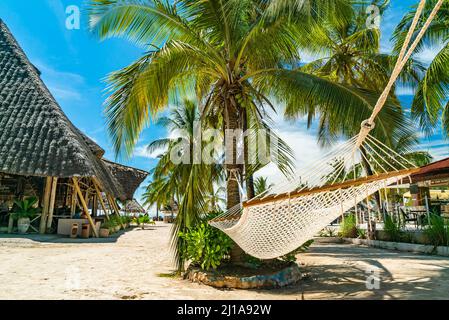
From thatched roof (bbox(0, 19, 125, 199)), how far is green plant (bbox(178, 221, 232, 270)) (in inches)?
169

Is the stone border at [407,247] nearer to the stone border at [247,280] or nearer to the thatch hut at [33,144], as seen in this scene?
the stone border at [247,280]

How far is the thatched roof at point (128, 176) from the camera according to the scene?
14.2m

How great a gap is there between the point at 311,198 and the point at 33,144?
7190 mm

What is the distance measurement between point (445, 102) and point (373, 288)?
4608 mm

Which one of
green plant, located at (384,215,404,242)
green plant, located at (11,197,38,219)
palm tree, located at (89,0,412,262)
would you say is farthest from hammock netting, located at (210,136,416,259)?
green plant, located at (11,197,38,219)

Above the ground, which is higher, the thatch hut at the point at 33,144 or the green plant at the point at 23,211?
the thatch hut at the point at 33,144

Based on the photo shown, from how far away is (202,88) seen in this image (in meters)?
5.10

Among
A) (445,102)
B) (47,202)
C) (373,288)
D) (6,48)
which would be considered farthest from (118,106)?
(6,48)

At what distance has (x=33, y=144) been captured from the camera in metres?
7.39

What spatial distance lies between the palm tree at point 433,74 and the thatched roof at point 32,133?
6.92 m

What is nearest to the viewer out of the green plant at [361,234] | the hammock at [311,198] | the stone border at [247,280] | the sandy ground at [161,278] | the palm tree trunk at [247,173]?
the hammock at [311,198]

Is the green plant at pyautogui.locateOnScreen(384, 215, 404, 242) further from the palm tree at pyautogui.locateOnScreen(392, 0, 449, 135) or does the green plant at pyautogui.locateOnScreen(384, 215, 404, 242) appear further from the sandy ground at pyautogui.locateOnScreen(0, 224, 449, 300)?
the palm tree at pyautogui.locateOnScreen(392, 0, 449, 135)

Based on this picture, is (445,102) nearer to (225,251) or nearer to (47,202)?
(225,251)

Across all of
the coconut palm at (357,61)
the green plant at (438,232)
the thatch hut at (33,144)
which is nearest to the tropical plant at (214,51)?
the coconut palm at (357,61)
